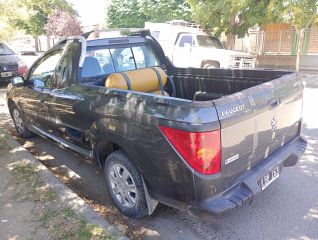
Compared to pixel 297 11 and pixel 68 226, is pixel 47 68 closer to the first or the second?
pixel 68 226

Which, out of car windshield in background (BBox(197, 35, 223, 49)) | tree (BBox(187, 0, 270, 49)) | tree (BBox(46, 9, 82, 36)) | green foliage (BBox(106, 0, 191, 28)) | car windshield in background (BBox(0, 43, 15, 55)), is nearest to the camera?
car windshield in background (BBox(0, 43, 15, 55))

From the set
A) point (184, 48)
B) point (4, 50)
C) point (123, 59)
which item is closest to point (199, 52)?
point (184, 48)

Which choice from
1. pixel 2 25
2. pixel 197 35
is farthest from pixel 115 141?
pixel 197 35

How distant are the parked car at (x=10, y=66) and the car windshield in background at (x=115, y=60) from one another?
8116mm

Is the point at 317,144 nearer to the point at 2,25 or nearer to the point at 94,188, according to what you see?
the point at 94,188

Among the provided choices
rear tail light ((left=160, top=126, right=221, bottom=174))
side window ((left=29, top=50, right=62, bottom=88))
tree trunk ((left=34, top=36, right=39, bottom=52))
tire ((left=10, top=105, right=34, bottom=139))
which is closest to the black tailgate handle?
rear tail light ((left=160, top=126, right=221, bottom=174))

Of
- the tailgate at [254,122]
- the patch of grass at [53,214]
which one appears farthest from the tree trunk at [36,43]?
the tailgate at [254,122]

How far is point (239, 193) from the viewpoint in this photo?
2750mm

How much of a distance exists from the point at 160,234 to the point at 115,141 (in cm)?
103

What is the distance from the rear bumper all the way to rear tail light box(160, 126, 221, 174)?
0.85 feet

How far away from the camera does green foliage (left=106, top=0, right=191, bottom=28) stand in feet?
75.5

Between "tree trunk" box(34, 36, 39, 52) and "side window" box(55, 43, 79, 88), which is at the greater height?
"tree trunk" box(34, 36, 39, 52)

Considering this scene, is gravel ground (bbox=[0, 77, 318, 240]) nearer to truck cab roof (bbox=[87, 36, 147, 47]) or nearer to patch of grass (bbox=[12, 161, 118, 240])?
patch of grass (bbox=[12, 161, 118, 240])

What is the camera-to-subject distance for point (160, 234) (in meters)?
3.21
